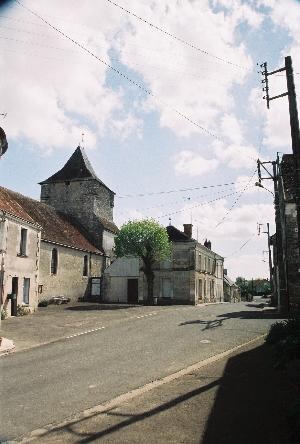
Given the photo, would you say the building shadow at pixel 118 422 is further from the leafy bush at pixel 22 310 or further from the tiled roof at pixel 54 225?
the tiled roof at pixel 54 225

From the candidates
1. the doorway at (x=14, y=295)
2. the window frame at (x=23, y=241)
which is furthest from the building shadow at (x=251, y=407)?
the window frame at (x=23, y=241)

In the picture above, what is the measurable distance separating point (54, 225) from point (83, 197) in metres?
8.88

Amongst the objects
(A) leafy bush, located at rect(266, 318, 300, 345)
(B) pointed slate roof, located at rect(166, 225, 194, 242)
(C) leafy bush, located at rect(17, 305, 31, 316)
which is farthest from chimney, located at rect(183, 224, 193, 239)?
(A) leafy bush, located at rect(266, 318, 300, 345)

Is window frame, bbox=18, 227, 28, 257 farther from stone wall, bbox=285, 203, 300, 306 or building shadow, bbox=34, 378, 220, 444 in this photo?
building shadow, bbox=34, 378, 220, 444

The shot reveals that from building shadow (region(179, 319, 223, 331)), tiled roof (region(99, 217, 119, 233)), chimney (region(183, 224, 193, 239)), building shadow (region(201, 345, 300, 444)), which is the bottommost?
building shadow (region(201, 345, 300, 444))

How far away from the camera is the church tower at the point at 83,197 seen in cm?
4262

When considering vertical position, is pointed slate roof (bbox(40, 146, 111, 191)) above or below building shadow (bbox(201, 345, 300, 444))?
above

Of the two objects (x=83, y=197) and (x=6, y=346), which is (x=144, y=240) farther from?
(x=6, y=346)

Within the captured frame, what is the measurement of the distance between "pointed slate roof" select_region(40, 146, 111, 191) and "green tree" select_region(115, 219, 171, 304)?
12539 mm

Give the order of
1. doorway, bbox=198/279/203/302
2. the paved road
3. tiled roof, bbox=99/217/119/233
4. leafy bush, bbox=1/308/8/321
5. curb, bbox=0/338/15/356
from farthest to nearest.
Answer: tiled roof, bbox=99/217/119/233 < doorway, bbox=198/279/203/302 < leafy bush, bbox=1/308/8/321 < curb, bbox=0/338/15/356 < the paved road

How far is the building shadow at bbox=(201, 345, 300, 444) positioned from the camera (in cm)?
536

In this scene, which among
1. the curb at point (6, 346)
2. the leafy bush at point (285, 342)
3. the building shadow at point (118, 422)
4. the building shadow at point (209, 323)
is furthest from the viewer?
the building shadow at point (209, 323)

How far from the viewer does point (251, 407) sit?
6.48 metres

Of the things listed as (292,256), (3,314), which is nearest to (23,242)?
(3,314)
